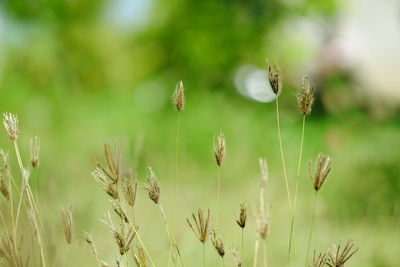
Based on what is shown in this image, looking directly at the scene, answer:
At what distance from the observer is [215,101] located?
4.66 metres

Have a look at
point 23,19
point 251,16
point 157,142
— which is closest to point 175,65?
point 251,16

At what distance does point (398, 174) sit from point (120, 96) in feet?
13.5

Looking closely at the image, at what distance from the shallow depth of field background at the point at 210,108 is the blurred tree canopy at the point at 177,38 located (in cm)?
2

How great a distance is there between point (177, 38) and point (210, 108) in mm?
3285

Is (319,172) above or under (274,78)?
under

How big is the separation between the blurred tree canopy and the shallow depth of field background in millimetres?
19

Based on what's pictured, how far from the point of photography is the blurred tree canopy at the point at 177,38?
6426 millimetres

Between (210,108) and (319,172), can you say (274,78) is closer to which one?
(319,172)

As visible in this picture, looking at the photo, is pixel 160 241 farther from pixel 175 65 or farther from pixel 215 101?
pixel 175 65

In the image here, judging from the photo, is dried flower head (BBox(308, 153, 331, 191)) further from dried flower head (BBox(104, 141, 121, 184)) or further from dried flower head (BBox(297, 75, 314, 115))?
dried flower head (BBox(104, 141, 121, 184))

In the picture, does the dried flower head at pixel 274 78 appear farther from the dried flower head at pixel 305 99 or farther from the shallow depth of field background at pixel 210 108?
the shallow depth of field background at pixel 210 108

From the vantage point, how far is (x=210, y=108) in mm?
4395

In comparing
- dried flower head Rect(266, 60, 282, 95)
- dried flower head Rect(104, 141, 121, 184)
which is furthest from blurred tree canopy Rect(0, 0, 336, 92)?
dried flower head Rect(266, 60, 282, 95)

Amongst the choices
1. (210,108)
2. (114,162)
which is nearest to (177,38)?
(210,108)
